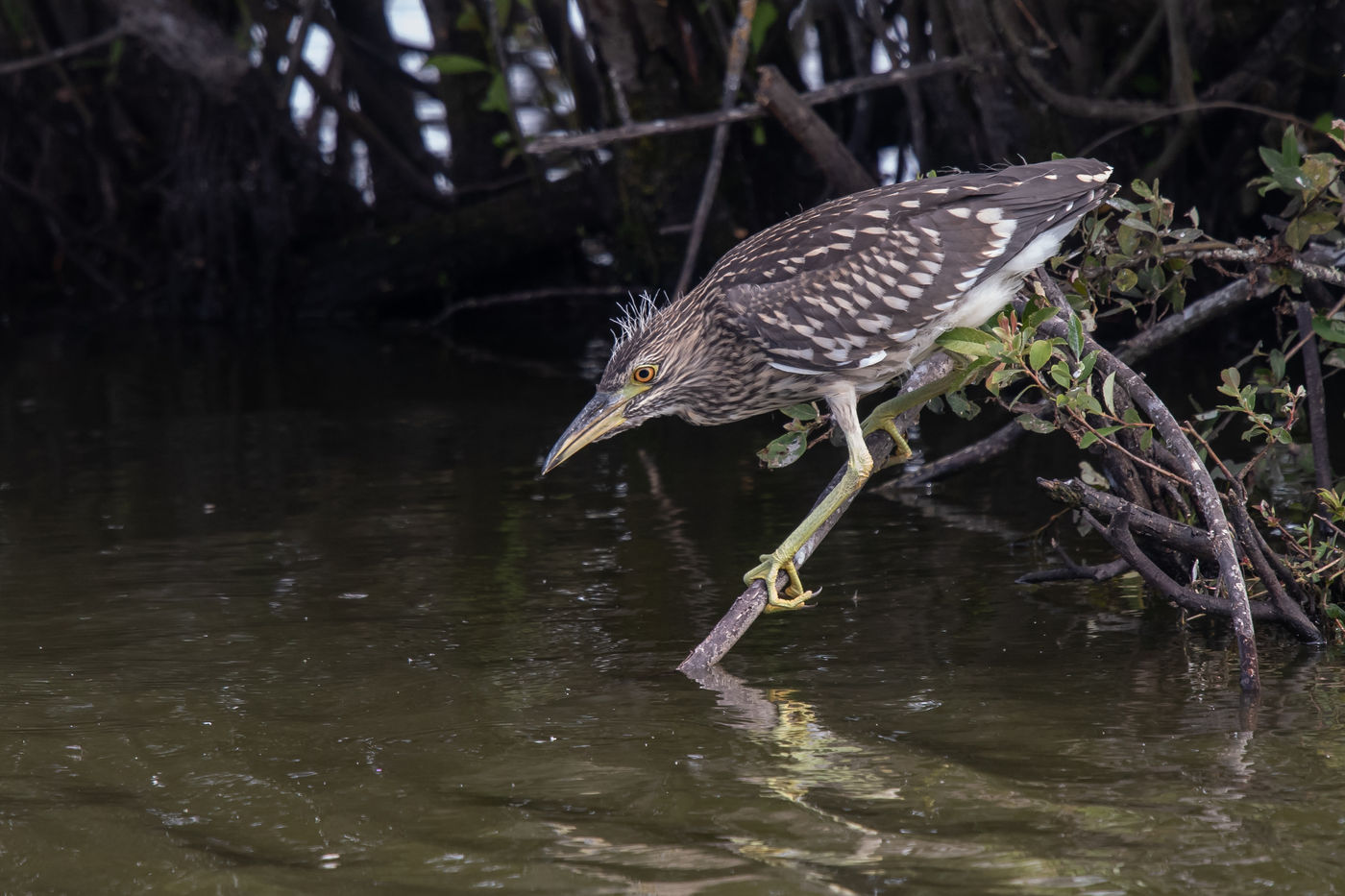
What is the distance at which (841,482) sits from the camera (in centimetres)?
419

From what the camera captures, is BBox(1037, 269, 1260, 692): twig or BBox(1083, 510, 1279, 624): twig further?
BBox(1083, 510, 1279, 624): twig

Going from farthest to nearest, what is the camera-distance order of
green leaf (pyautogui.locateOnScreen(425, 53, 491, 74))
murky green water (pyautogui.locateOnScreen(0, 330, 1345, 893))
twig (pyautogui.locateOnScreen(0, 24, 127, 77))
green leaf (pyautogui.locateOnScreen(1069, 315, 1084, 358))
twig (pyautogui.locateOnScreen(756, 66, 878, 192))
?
twig (pyautogui.locateOnScreen(0, 24, 127, 77))
green leaf (pyautogui.locateOnScreen(425, 53, 491, 74))
twig (pyautogui.locateOnScreen(756, 66, 878, 192))
green leaf (pyautogui.locateOnScreen(1069, 315, 1084, 358))
murky green water (pyautogui.locateOnScreen(0, 330, 1345, 893))

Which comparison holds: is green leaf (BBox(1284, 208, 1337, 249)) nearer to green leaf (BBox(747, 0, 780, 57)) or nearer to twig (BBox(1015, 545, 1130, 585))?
twig (BBox(1015, 545, 1130, 585))

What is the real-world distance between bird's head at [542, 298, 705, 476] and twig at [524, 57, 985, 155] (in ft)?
10.3

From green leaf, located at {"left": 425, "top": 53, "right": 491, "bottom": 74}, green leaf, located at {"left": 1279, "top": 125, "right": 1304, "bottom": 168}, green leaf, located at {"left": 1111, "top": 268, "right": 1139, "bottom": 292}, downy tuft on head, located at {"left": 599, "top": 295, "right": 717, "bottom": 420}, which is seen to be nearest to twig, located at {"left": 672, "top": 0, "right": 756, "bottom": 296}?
green leaf, located at {"left": 425, "top": 53, "right": 491, "bottom": 74}

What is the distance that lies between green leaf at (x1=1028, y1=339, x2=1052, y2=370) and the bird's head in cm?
103

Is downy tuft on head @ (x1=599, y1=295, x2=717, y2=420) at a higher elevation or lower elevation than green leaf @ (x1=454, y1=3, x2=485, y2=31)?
lower

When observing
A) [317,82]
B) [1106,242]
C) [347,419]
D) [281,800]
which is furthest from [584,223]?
[281,800]

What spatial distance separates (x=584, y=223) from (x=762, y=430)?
14.1 feet

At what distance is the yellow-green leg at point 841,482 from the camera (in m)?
4.11

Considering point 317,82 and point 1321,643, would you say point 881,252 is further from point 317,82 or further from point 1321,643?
point 317,82

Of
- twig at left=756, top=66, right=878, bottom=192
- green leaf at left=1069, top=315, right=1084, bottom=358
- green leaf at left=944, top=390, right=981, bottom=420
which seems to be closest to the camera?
green leaf at left=1069, top=315, right=1084, bottom=358

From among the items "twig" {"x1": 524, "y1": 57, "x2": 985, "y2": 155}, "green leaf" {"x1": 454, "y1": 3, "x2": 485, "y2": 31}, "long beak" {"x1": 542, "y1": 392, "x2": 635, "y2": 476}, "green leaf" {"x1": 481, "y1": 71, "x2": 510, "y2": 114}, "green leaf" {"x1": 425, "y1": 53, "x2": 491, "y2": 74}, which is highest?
"green leaf" {"x1": 454, "y1": 3, "x2": 485, "y2": 31}

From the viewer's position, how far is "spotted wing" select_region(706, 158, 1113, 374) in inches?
165
